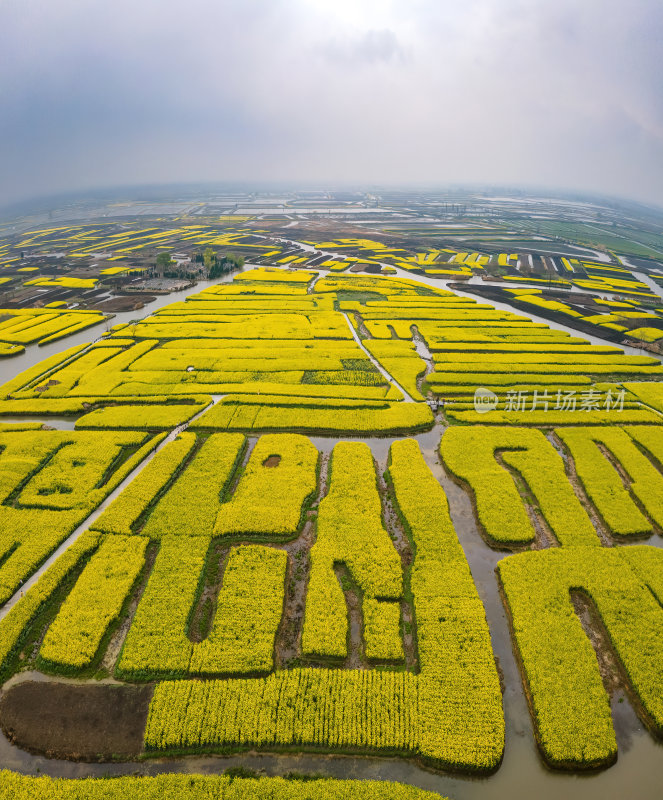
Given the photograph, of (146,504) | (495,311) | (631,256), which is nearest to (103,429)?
(146,504)

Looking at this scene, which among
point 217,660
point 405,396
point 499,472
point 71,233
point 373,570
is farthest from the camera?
point 71,233

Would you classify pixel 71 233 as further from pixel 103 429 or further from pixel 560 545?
pixel 560 545

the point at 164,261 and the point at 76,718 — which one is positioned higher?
the point at 164,261

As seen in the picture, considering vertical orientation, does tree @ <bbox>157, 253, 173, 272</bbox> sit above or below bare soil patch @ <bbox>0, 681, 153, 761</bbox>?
above

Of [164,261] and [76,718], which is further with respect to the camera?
[164,261]

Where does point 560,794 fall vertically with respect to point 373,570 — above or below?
below

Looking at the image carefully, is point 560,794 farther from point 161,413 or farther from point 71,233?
point 71,233

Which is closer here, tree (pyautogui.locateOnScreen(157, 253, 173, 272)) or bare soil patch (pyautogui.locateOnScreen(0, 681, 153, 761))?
bare soil patch (pyautogui.locateOnScreen(0, 681, 153, 761))

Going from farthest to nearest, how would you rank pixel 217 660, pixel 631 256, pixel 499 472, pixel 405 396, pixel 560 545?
pixel 631 256 → pixel 405 396 → pixel 499 472 → pixel 560 545 → pixel 217 660

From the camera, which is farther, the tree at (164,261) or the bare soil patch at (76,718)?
the tree at (164,261)

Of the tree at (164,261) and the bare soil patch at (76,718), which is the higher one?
the tree at (164,261)

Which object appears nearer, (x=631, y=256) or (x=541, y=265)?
(x=541, y=265)
